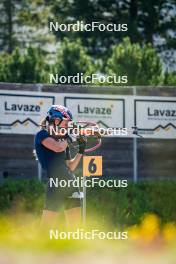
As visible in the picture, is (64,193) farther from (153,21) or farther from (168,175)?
(153,21)

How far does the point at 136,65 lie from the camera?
16328 mm

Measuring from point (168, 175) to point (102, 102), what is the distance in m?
1.69

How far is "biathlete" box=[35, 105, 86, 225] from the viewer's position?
18.7 ft

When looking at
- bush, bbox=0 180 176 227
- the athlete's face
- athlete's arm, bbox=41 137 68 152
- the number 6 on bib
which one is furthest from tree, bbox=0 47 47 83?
athlete's arm, bbox=41 137 68 152

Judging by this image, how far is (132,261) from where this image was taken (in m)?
1.31

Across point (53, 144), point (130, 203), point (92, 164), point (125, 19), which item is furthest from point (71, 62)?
point (53, 144)

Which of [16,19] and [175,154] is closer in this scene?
[175,154]

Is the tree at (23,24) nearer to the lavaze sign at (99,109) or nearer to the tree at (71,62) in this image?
the tree at (71,62)

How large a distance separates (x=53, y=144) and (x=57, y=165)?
211 millimetres

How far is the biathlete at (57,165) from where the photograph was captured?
18.7 ft

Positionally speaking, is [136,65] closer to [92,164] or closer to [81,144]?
[92,164]

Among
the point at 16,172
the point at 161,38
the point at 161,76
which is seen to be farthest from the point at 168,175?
the point at 161,38

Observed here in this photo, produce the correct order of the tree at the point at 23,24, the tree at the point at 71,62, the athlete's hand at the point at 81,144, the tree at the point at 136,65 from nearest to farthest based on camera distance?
the athlete's hand at the point at 81,144
the tree at the point at 136,65
the tree at the point at 71,62
the tree at the point at 23,24

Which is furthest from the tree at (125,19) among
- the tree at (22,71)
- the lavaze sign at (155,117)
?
the lavaze sign at (155,117)
